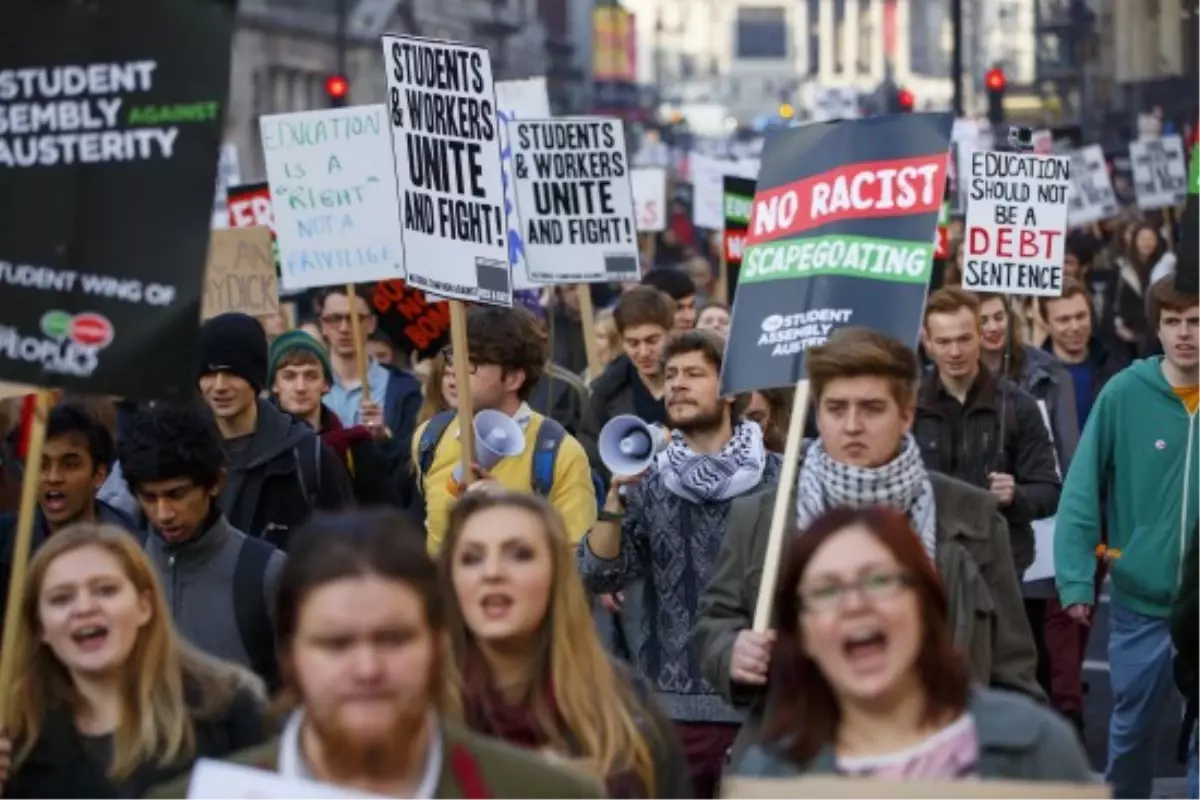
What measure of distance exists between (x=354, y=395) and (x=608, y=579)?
490 centimetres

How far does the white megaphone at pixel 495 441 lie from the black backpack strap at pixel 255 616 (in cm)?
173

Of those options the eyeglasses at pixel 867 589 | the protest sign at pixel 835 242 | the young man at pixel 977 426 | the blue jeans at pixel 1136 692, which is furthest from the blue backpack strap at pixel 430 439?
the eyeglasses at pixel 867 589

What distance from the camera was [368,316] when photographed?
1312 cm

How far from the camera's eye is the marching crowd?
415 centimetres

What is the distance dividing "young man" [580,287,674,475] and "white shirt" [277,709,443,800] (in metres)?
7.39

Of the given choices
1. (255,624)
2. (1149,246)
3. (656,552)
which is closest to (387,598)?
(255,624)

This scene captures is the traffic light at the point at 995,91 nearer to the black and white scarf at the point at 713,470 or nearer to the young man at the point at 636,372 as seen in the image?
the young man at the point at 636,372

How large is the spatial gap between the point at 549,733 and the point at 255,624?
1616 millimetres

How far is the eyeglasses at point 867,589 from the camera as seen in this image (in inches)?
176

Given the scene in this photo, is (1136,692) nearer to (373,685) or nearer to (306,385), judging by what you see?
(306,385)

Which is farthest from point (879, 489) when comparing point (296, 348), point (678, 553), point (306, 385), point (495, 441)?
point (296, 348)

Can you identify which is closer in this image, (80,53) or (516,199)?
(80,53)

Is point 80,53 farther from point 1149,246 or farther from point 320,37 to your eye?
point 320,37

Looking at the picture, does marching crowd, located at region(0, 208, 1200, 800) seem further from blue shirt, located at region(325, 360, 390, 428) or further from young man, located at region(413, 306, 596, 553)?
blue shirt, located at region(325, 360, 390, 428)
